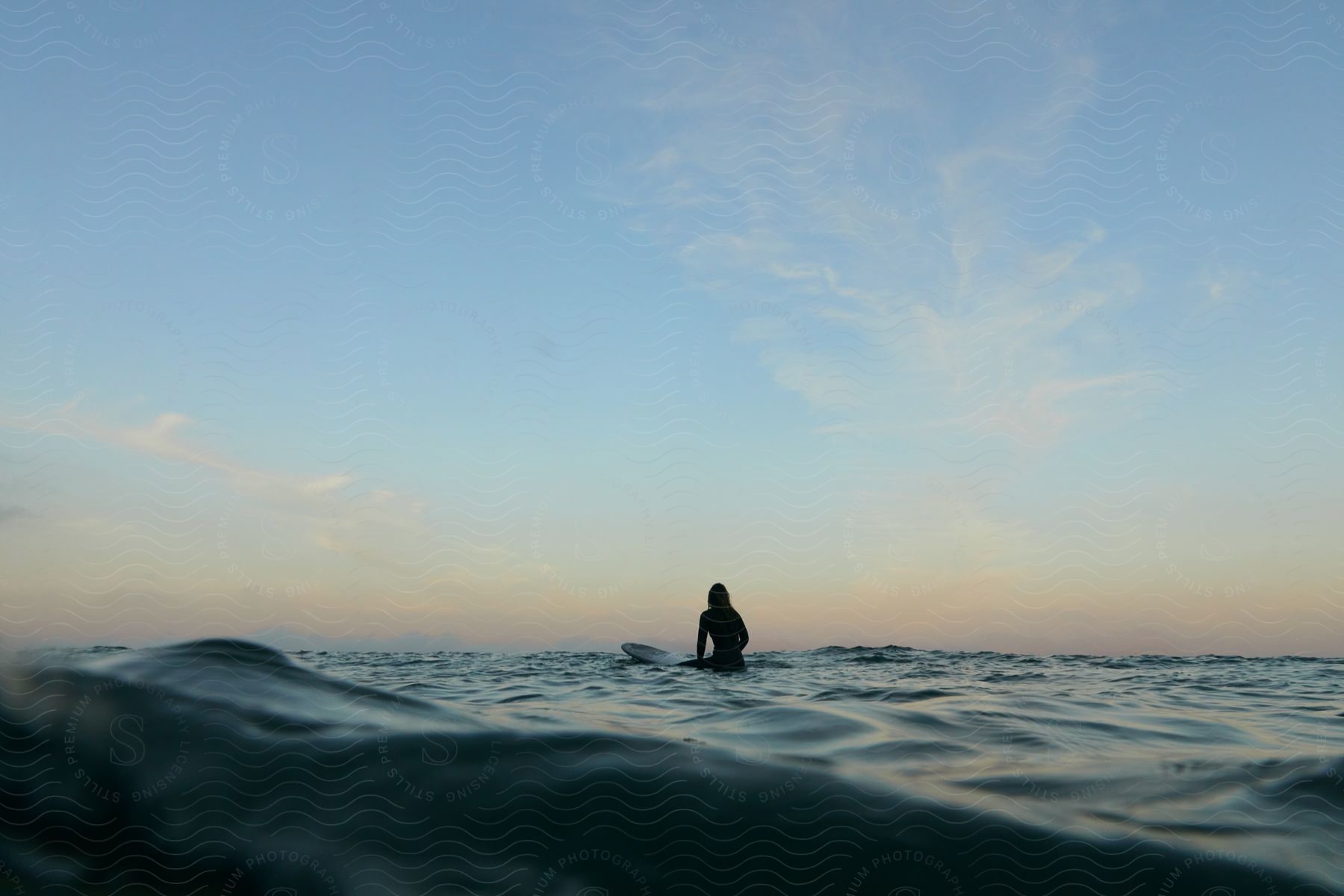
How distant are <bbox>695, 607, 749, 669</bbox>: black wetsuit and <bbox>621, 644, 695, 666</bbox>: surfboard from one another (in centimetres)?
63

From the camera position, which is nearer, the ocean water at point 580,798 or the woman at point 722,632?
the ocean water at point 580,798

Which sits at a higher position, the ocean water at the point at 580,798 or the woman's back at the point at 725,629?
the woman's back at the point at 725,629

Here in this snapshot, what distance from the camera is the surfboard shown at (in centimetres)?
1582

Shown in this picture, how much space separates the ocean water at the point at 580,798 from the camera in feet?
17.1

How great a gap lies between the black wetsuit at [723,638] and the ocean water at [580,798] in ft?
21.6

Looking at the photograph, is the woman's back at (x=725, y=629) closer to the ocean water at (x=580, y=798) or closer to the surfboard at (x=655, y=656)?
the surfboard at (x=655, y=656)

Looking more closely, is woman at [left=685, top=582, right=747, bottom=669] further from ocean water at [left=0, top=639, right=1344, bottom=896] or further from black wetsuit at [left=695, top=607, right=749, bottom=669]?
ocean water at [left=0, top=639, right=1344, bottom=896]

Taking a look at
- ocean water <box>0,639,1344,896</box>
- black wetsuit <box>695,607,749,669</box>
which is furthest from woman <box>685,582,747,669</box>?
ocean water <box>0,639,1344,896</box>

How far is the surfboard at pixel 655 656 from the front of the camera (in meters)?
15.8

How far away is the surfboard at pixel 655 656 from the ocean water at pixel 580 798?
7.52 m

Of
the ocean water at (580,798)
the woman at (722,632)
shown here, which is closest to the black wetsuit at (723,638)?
the woman at (722,632)

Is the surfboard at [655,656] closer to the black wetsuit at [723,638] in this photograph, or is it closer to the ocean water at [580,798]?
the black wetsuit at [723,638]

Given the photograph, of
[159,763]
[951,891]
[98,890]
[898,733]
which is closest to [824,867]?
[951,891]

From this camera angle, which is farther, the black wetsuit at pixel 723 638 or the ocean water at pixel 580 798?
the black wetsuit at pixel 723 638
